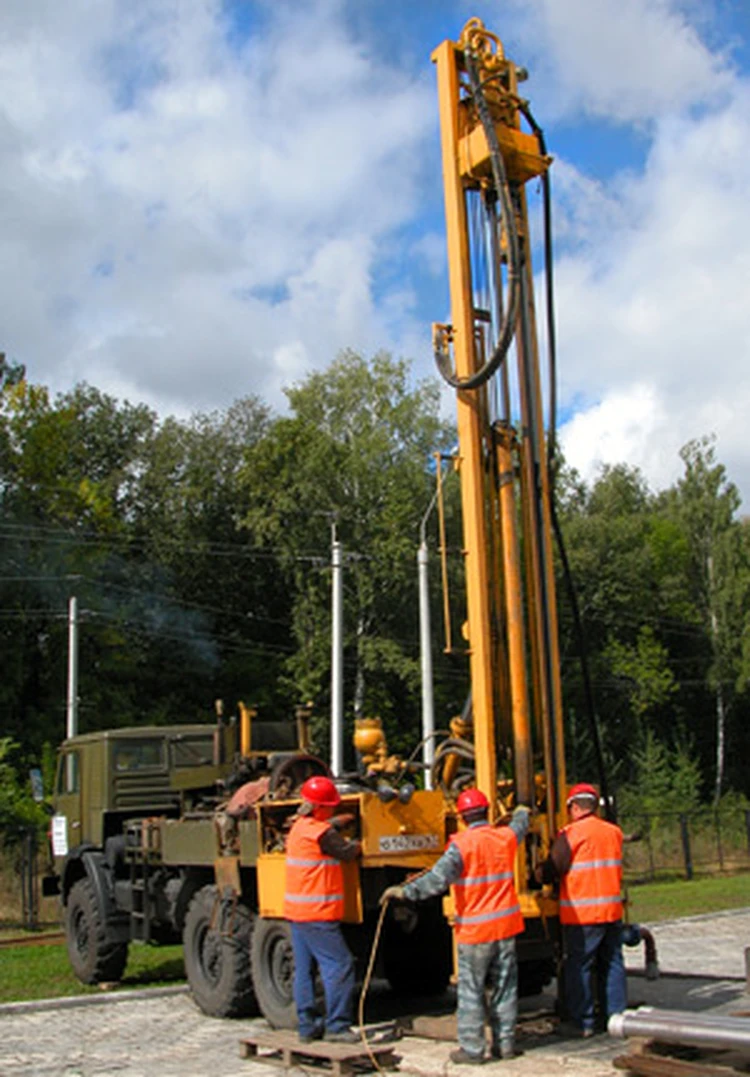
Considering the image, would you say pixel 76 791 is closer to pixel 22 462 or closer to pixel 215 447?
pixel 22 462

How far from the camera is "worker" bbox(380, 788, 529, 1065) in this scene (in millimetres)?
7988

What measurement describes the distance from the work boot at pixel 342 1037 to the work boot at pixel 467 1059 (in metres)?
0.82

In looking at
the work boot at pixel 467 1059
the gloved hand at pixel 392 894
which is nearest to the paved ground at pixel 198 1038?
the work boot at pixel 467 1059

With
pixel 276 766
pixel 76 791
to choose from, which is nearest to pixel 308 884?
pixel 276 766

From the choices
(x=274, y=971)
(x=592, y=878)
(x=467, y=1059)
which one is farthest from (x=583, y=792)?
(x=274, y=971)

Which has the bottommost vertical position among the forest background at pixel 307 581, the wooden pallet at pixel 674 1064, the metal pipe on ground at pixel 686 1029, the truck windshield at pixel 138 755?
the wooden pallet at pixel 674 1064

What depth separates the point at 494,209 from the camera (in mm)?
10062

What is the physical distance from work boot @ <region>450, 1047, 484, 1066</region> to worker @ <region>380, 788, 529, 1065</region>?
21 millimetres

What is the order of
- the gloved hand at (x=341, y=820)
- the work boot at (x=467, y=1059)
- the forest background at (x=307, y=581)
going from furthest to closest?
the forest background at (x=307, y=581)
the gloved hand at (x=341, y=820)
the work boot at (x=467, y=1059)

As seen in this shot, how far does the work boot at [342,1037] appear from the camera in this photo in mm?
8453

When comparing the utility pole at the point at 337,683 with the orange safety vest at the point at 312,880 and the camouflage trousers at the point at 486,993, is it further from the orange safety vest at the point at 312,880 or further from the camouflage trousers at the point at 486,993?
the camouflage trousers at the point at 486,993

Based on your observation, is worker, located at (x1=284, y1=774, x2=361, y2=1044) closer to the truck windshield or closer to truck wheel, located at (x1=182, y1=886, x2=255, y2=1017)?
truck wheel, located at (x1=182, y1=886, x2=255, y2=1017)

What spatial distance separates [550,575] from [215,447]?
43.4 meters

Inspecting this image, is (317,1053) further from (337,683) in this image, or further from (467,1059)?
(337,683)
